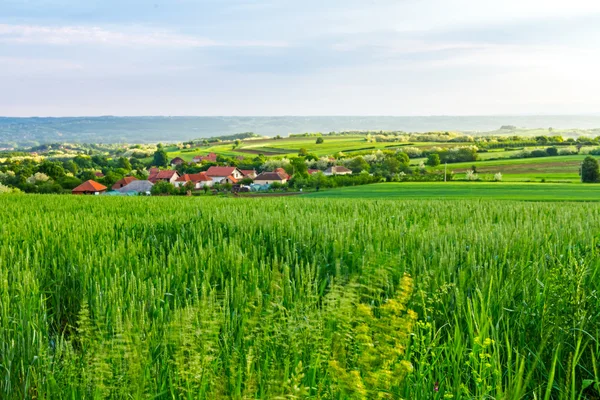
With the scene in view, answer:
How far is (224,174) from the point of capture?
91438 millimetres

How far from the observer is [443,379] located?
7.02 ft

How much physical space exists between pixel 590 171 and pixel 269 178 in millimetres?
48710

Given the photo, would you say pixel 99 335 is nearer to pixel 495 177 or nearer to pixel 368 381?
pixel 368 381

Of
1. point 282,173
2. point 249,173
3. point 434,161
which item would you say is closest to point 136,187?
point 282,173

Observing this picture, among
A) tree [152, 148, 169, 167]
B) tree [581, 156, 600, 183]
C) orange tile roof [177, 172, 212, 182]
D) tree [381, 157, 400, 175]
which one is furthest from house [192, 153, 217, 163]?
tree [581, 156, 600, 183]

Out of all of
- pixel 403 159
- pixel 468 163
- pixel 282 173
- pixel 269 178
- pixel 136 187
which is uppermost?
pixel 403 159

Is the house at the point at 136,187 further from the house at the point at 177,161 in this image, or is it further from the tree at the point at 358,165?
the tree at the point at 358,165

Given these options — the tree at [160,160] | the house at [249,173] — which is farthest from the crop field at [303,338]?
the tree at [160,160]

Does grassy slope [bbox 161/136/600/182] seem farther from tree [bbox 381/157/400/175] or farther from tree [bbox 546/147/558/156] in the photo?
tree [bbox 381/157/400/175]

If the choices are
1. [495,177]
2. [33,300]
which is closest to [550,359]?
[33,300]

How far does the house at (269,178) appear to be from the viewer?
7890 cm

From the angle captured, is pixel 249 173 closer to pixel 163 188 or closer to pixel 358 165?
pixel 358 165

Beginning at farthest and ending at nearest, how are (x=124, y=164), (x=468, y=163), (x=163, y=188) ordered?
(x=124, y=164) < (x=468, y=163) < (x=163, y=188)

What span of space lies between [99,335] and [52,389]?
15.9 inches
